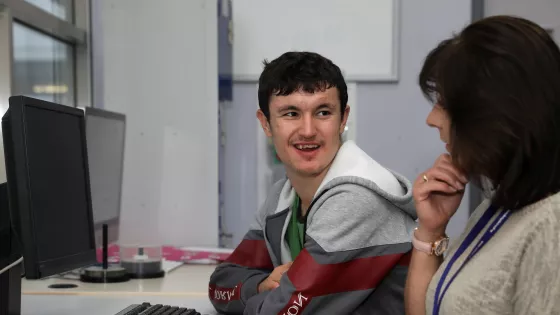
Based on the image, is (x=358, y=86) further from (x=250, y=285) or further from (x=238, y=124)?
(x=250, y=285)

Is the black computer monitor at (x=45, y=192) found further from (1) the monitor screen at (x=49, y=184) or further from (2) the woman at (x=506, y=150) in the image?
(2) the woman at (x=506, y=150)

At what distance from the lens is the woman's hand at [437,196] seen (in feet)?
4.10

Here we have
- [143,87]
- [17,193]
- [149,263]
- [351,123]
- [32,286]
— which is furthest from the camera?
[351,123]

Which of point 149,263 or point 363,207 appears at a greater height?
point 363,207

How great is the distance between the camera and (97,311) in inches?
67.1

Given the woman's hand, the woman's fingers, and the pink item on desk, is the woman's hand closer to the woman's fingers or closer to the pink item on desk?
the woman's fingers

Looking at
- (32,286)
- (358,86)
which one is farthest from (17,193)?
(358,86)

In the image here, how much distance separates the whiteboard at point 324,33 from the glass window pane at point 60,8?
2.47ft

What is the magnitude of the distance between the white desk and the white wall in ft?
2.21

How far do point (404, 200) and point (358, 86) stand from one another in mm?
1869

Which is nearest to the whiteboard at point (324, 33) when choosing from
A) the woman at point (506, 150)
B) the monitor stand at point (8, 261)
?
the monitor stand at point (8, 261)

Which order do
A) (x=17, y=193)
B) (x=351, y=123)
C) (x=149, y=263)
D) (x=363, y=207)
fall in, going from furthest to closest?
(x=351, y=123), (x=149, y=263), (x=363, y=207), (x=17, y=193)

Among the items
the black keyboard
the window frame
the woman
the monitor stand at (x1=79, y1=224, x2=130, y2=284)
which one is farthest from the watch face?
the window frame

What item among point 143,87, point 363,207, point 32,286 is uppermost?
point 143,87
